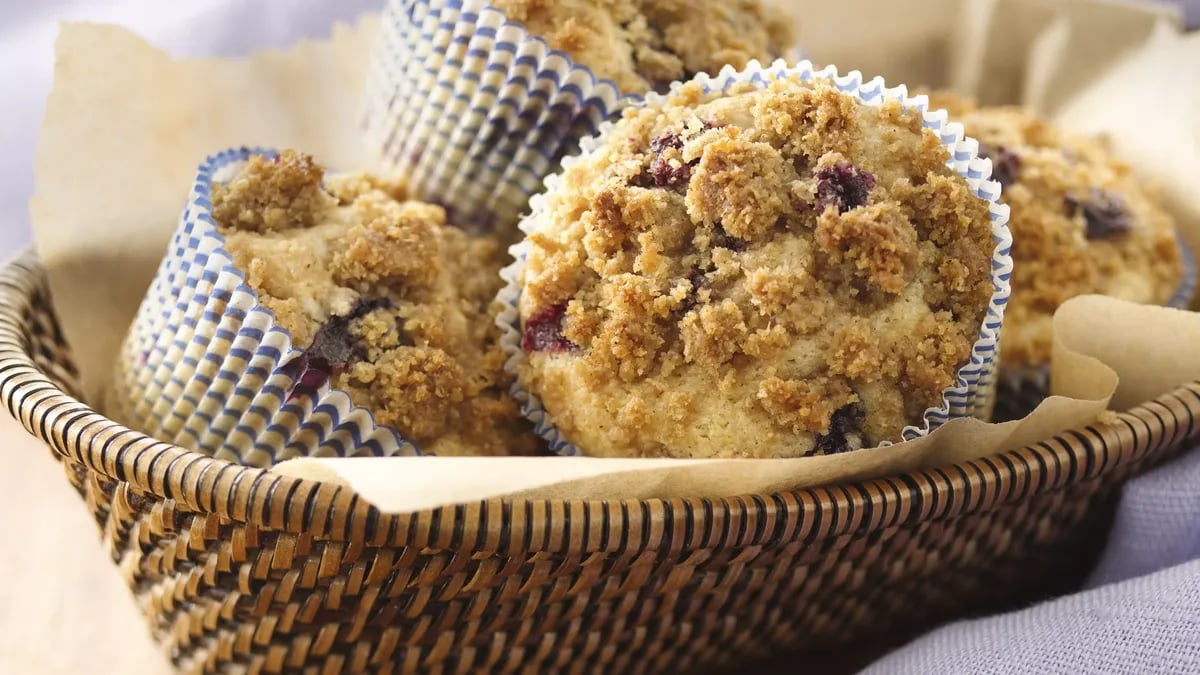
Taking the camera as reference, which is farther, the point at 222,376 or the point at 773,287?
the point at 222,376

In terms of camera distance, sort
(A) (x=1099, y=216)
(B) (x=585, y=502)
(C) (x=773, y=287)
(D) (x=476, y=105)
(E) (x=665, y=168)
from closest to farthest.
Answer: (B) (x=585, y=502) < (C) (x=773, y=287) < (E) (x=665, y=168) < (D) (x=476, y=105) < (A) (x=1099, y=216)

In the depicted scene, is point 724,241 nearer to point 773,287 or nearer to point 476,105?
point 773,287

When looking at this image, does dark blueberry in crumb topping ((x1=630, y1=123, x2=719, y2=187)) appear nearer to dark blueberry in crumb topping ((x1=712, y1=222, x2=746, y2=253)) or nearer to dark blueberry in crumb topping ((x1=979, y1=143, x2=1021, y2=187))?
dark blueberry in crumb topping ((x1=712, y1=222, x2=746, y2=253))

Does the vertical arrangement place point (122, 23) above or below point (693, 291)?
below

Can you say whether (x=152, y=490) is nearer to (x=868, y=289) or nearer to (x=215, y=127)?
(x=868, y=289)

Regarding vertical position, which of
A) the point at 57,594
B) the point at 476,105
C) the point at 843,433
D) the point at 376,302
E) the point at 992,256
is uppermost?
the point at 992,256

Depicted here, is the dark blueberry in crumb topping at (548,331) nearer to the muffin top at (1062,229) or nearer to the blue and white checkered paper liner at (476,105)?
the blue and white checkered paper liner at (476,105)

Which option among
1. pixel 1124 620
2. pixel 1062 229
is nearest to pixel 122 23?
pixel 1062 229

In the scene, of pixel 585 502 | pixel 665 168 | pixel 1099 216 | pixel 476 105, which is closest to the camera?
pixel 585 502

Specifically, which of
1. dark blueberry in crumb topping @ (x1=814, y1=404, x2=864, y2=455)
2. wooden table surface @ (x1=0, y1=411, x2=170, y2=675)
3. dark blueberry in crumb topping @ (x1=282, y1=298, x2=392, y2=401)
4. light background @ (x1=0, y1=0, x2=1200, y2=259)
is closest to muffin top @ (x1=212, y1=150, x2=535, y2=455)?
dark blueberry in crumb topping @ (x1=282, y1=298, x2=392, y2=401)
